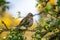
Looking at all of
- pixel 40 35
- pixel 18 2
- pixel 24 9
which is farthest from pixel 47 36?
pixel 18 2

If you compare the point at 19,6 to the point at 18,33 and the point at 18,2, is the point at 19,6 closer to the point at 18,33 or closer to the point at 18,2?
the point at 18,2

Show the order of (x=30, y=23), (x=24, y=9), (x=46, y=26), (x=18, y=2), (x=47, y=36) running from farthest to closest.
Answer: (x=18, y=2), (x=24, y=9), (x=30, y=23), (x=47, y=36), (x=46, y=26)

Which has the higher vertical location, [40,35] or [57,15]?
[57,15]

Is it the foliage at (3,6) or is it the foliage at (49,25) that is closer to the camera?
the foliage at (49,25)

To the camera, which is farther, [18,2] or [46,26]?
[18,2]

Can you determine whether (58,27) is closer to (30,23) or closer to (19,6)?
(30,23)

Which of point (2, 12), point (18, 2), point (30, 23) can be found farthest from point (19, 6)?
point (30, 23)

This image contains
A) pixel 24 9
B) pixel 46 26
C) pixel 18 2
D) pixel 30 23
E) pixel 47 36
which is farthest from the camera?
pixel 18 2

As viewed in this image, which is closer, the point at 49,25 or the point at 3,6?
the point at 49,25

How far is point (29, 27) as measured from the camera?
147cm

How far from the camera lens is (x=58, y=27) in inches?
50.0

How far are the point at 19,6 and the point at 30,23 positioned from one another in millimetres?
585

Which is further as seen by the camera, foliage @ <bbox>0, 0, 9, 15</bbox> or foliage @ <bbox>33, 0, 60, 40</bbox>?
foliage @ <bbox>0, 0, 9, 15</bbox>

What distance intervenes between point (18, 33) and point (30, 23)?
0.74ft
